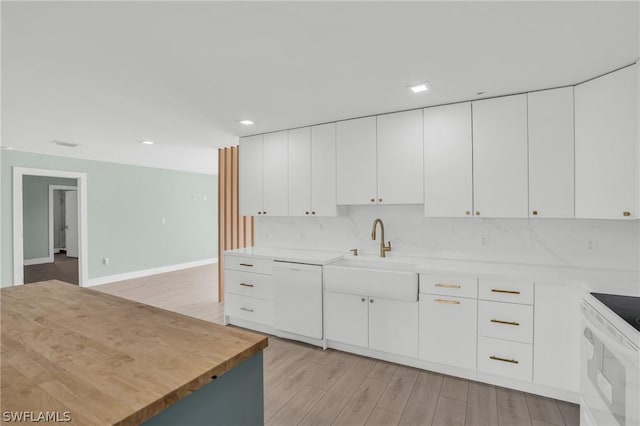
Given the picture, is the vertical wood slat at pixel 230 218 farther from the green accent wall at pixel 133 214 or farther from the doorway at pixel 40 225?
the doorway at pixel 40 225

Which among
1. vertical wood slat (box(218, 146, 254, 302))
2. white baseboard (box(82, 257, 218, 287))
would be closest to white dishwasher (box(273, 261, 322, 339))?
vertical wood slat (box(218, 146, 254, 302))

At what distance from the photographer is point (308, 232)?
4.04 metres

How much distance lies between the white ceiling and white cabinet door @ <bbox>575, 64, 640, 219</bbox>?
0.15m

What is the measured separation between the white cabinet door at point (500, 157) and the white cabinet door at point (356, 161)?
3.25 ft

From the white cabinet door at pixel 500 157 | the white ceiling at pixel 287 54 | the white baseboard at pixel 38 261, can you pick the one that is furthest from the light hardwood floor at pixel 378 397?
the white baseboard at pixel 38 261

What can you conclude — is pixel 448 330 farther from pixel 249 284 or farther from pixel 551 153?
pixel 249 284

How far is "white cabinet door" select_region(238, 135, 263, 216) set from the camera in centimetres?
412

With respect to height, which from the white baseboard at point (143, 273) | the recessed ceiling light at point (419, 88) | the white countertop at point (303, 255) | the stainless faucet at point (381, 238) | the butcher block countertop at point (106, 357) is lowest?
the white baseboard at point (143, 273)

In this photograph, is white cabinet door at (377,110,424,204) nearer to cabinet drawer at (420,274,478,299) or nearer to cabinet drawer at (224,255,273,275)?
cabinet drawer at (420,274,478,299)

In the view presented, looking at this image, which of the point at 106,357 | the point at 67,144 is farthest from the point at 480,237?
the point at 67,144

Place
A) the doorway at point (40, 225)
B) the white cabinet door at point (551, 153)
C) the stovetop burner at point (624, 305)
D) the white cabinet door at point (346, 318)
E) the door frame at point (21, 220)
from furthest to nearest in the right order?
the doorway at point (40, 225), the door frame at point (21, 220), the white cabinet door at point (346, 318), the white cabinet door at point (551, 153), the stovetop burner at point (624, 305)

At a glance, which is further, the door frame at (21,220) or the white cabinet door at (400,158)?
the door frame at (21,220)

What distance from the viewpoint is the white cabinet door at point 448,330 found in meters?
2.56

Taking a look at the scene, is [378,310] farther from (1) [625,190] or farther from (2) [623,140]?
(2) [623,140]
